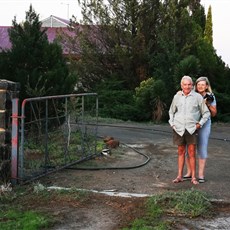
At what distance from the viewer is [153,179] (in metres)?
7.07

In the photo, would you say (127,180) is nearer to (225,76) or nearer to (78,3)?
(225,76)

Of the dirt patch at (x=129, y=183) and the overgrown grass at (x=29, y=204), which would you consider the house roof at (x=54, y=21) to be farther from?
the overgrown grass at (x=29, y=204)

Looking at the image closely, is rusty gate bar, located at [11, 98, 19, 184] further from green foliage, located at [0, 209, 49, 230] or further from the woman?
the woman

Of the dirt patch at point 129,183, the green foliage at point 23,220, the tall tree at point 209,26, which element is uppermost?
the tall tree at point 209,26

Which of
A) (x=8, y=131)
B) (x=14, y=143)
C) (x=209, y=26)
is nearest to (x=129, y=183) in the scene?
(x=14, y=143)

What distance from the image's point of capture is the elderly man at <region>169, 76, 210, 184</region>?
6.80 m

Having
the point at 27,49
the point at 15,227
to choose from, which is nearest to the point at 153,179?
the point at 15,227

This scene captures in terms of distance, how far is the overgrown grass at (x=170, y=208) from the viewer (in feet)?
15.9

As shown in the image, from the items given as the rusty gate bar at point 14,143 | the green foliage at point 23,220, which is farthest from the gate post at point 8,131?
the green foliage at point 23,220

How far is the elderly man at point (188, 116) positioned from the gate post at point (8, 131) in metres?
2.21

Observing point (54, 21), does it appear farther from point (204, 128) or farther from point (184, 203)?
point (184, 203)

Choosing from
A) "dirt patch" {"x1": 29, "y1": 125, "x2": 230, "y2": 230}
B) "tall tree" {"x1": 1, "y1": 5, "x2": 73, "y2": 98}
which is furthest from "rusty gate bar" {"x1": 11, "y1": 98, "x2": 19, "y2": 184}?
"tall tree" {"x1": 1, "y1": 5, "x2": 73, "y2": 98}

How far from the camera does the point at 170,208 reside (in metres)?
5.39

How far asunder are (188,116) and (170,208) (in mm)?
1780
